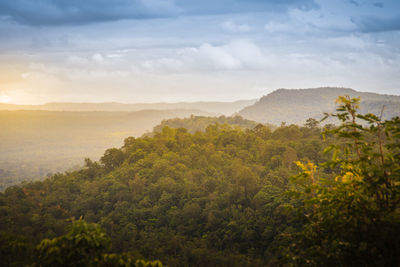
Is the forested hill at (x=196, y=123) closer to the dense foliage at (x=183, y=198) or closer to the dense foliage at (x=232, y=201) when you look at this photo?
the dense foliage at (x=232, y=201)

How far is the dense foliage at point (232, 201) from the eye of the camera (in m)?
5.04

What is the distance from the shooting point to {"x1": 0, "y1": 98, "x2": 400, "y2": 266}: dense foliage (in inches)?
199

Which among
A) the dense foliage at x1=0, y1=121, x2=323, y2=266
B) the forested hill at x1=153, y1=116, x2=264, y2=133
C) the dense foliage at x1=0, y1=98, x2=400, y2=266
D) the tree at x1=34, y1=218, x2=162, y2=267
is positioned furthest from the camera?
the forested hill at x1=153, y1=116, x2=264, y2=133

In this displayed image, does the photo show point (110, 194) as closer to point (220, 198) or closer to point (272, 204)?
point (220, 198)

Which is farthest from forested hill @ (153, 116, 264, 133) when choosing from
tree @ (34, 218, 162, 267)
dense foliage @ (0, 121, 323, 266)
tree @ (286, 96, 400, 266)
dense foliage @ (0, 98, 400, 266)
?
tree @ (34, 218, 162, 267)

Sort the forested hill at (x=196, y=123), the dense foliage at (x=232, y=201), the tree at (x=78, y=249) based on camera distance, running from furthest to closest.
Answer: the forested hill at (x=196, y=123)
the dense foliage at (x=232, y=201)
the tree at (x=78, y=249)

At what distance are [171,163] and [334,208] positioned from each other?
27829mm

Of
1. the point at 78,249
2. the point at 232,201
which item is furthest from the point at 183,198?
the point at 78,249

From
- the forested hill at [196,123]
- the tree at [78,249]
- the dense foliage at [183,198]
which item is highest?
the tree at [78,249]

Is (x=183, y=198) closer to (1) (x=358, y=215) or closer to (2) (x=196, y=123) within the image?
(1) (x=358, y=215)

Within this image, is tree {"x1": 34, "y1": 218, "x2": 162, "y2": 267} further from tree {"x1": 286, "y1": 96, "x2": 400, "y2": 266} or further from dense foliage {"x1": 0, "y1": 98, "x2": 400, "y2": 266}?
tree {"x1": 286, "y1": 96, "x2": 400, "y2": 266}

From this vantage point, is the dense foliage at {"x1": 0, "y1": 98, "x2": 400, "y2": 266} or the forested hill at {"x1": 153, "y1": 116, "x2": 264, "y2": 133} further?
the forested hill at {"x1": 153, "y1": 116, "x2": 264, "y2": 133}

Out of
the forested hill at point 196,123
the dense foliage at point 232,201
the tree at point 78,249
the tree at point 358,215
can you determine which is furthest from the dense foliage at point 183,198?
the forested hill at point 196,123

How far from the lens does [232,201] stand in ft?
79.8
